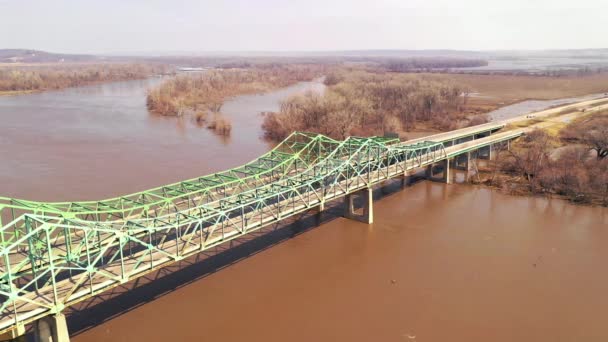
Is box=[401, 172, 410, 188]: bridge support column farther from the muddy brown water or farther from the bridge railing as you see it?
the bridge railing

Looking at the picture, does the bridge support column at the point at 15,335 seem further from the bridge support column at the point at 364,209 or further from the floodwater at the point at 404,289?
the bridge support column at the point at 364,209

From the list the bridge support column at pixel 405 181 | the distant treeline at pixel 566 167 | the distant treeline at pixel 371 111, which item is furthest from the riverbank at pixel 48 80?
the distant treeline at pixel 566 167

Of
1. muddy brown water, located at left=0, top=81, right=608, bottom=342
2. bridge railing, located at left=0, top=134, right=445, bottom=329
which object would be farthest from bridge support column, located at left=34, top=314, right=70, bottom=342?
muddy brown water, located at left=0, top=81, right=608, bottom=342

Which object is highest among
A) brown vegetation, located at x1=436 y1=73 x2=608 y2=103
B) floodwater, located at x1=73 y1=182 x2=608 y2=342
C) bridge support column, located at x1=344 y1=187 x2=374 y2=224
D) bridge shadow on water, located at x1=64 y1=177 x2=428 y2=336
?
brown vegetation, located at x1=436 y1=73 x2=608 y2=103

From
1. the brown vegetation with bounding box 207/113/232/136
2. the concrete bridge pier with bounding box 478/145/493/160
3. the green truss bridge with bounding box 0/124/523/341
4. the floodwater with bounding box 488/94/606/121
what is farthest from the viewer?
the floodwater with bounding box 488/94/606/121

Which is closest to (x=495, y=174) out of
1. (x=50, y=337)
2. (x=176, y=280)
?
(x=176, y=280)

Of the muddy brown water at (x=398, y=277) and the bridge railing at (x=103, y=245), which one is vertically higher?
the bridge railing at (x=103, y=245)

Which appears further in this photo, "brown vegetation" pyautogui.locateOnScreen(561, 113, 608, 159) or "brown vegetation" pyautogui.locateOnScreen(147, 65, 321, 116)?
"brown vegetation" pyautogui.locateOnScreen(147, 65, 321, 116)

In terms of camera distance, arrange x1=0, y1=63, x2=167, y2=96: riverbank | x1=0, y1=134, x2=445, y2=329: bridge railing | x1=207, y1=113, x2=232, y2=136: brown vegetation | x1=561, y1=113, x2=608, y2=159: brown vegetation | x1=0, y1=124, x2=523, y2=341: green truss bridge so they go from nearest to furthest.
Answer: x1=0, y1=134, x2=445, y2=329: bridge railing, x1=0, y1=124, x2=523, y2=341: green truss bridge, x1=561, y1=113, x2=608, y2=159: brown vegetation, x1=207, y1=113, x2=232, y2=136: brown vegetation, x1=0, y1=63, x2=167, y2=96: riverbank
